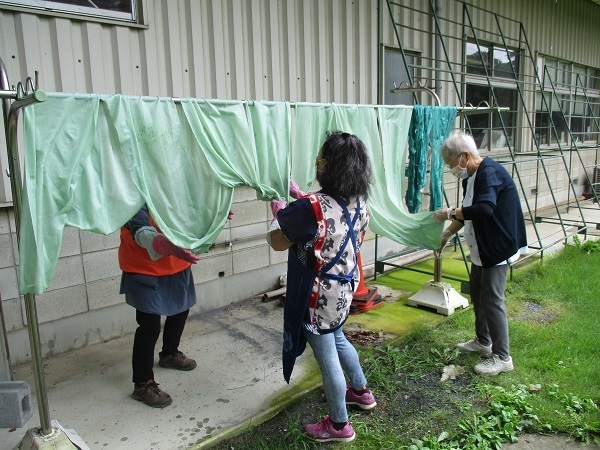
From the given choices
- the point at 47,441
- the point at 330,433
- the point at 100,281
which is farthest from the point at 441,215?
the point at 47,441

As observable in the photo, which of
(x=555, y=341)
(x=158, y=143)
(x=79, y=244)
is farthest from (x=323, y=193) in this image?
(x=555, y=341)

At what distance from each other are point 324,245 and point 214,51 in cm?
254

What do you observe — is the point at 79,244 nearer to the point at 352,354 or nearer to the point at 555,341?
the point at 352,354

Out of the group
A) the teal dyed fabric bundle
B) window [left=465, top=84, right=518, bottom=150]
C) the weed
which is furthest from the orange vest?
window [left=465, top=84, right=518, bottom=150]

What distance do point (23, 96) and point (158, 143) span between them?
0.68m

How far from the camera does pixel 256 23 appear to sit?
4.47 m

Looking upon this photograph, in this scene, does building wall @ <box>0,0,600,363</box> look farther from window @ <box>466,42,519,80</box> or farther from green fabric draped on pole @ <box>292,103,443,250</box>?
window @ <box>466,42,519,80</box>

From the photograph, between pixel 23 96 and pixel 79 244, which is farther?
pixel 79 244

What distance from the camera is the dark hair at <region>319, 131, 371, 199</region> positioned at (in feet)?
7.81

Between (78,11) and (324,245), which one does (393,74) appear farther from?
(324,245)

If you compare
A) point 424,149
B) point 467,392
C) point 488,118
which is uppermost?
point 488,118

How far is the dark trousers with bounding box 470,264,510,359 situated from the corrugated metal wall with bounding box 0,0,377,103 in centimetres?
255

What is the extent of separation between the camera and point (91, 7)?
11.7ft

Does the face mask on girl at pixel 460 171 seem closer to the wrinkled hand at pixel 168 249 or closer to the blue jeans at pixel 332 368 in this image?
the blue jeans at pixel 332 368
